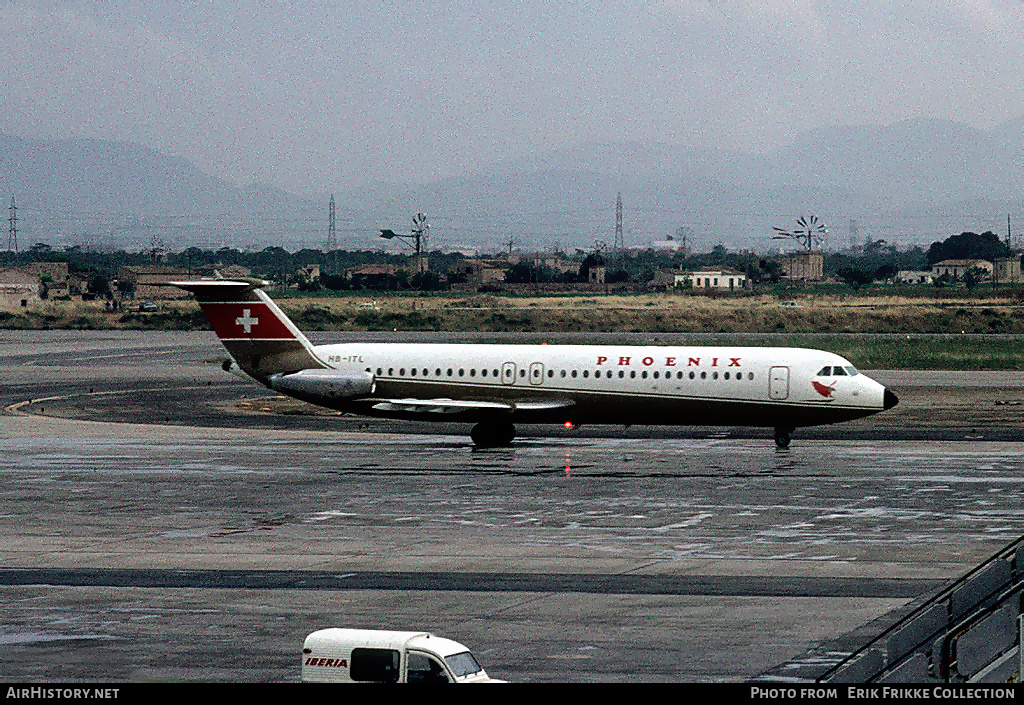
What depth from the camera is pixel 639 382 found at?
5519 cm

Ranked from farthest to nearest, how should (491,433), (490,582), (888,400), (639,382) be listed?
(491,433) → (639,382) → (888,400) → (490,582)

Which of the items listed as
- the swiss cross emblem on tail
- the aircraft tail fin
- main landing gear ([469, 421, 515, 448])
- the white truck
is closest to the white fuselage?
main landing gear ([469, 421, 515, 448])

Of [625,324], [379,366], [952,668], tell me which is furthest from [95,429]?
[625,324]

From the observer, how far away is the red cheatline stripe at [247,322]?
191ft

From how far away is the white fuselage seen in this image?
179 ft

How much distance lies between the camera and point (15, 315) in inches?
7362

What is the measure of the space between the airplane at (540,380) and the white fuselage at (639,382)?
0.12 feet

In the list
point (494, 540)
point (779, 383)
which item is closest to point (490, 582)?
point (494, 540)

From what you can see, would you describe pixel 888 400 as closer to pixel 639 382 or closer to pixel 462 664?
pixel 639 382

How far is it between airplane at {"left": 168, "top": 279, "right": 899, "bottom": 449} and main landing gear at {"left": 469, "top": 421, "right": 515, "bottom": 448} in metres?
0.04

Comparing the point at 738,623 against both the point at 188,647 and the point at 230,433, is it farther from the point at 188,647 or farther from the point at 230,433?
the point at 230,433

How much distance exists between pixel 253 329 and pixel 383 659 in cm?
4144

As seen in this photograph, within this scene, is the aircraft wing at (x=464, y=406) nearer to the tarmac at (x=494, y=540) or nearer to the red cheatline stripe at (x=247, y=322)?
the tarmac at (x=494, y=540)

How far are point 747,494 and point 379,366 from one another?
18404 mm
